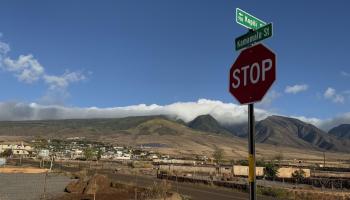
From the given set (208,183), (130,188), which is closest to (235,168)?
(208,183)

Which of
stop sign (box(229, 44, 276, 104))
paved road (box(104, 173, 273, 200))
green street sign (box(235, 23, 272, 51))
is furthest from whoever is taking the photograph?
paved road (box(104, 173, 273, 200))

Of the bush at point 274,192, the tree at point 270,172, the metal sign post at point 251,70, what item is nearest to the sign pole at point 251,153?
the metal sign post at point 251,70

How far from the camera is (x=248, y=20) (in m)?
7.55

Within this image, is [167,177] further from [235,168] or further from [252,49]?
[252,49]

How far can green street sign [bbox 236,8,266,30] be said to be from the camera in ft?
24.6

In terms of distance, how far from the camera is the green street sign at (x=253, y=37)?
7.22 m

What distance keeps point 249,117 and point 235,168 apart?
273 feet

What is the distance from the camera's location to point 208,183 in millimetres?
54375

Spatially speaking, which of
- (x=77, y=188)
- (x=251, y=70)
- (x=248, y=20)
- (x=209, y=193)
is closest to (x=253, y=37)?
(x=248, y=20)

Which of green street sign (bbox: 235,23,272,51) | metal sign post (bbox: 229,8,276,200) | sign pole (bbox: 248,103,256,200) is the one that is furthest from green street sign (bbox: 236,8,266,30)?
sign pole (bbox: 248,103,256,200)

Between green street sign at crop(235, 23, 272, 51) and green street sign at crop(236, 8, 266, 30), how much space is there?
0.13 m

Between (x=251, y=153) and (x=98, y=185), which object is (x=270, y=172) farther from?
(x=251, y=153)

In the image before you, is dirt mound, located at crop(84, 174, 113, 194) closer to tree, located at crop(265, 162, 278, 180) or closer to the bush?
the bush

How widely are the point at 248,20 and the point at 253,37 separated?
0.29 meters
